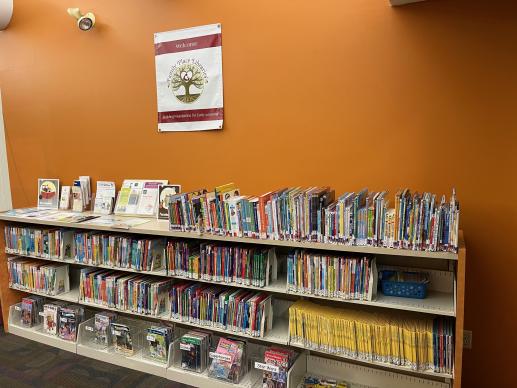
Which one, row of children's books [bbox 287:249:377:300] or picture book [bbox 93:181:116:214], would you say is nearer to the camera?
row of children's books [bbox 287:249:377:300]

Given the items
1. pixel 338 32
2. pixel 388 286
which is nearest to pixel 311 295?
pixel 388 286

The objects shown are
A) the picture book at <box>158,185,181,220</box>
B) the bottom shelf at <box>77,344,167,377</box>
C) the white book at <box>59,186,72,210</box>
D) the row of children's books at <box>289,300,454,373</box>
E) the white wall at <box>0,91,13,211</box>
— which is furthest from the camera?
the white wall at <box>0,91,13,211</box>

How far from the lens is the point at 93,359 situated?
3.01 m

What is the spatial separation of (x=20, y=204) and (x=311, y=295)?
3275mm

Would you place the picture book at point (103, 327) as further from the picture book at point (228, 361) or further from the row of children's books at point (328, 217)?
the row of children's books at point (328, 217)

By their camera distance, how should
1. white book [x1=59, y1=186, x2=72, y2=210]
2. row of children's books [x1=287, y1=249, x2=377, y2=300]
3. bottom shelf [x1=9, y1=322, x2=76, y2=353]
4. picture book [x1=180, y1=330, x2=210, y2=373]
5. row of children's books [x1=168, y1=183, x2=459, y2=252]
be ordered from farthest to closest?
white book [x1=59, y1=186, x2=72, y2=210] → bottom shelf [x1=9, y1=322, x2=76, y2=353] → picture book [x1=180, y1=330, x2=210, y2=373] → row of children's books [x1=287, y1=249, x2=377, y2=300] → row of children's books [x1=168, y1=183, x2=459, y2=252]

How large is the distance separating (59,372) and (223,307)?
1.37m

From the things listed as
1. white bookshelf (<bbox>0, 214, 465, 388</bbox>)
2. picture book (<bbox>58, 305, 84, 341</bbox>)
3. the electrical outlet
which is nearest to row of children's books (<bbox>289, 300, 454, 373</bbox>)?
white bookshelf (<bbox>0, 214, 465, 388</bbox>)

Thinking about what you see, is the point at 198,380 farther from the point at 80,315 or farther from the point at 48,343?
the point at 48,343

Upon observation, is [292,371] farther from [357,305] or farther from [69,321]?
[69,321]

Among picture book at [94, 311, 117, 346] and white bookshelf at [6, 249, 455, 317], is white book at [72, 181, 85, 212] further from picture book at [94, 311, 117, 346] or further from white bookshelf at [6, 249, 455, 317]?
white bookshelf at [6, 249, 455, 317]

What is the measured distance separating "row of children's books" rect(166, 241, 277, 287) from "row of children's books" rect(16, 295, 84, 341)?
1094 millimetres

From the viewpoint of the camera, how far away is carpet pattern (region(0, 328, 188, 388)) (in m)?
2.68

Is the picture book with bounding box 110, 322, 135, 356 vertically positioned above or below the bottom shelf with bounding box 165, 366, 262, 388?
above
